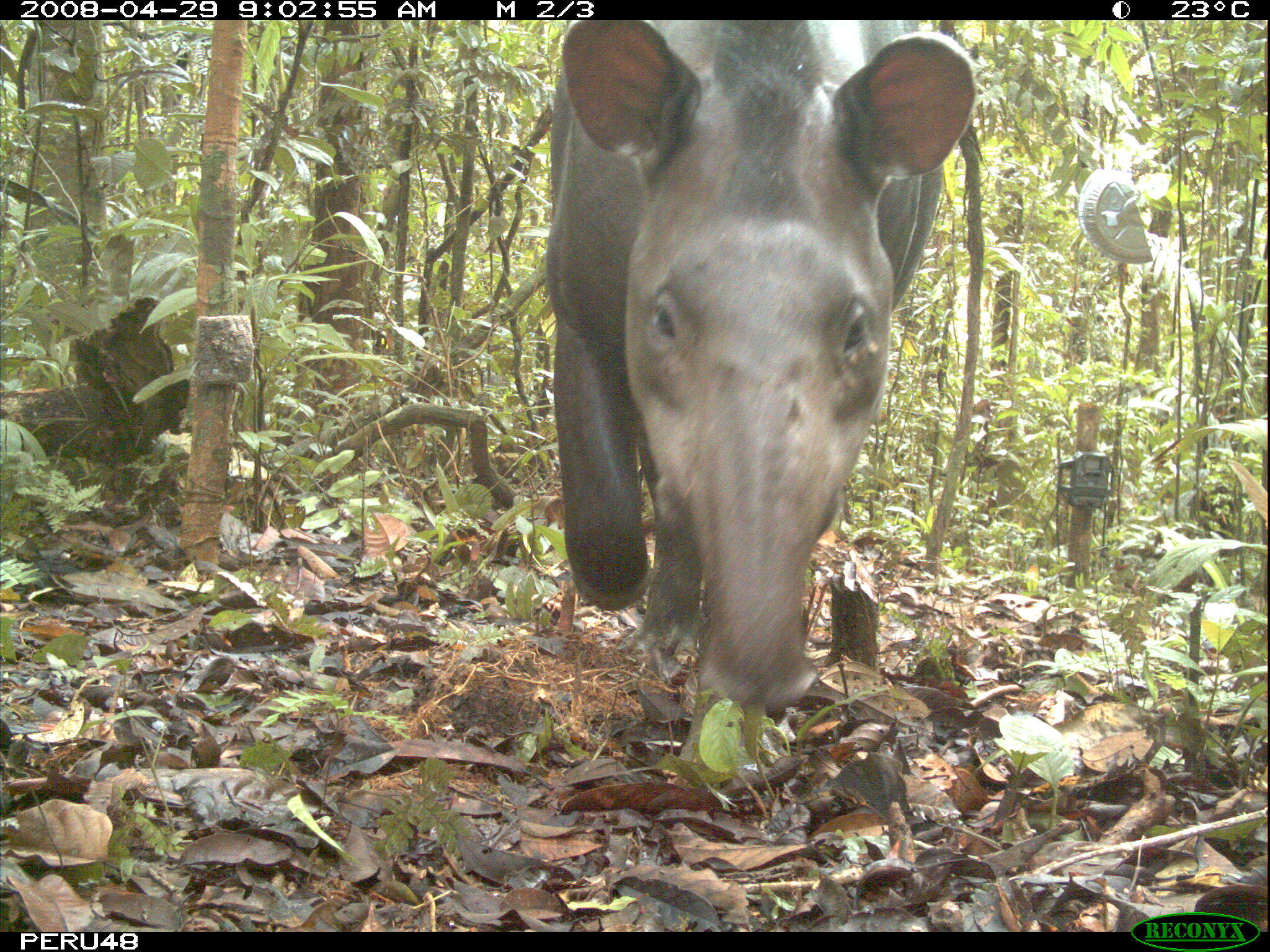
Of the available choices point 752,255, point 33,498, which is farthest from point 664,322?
point 33,498

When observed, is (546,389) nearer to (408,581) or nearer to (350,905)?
(408,581)

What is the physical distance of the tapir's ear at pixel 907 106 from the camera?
2105mm

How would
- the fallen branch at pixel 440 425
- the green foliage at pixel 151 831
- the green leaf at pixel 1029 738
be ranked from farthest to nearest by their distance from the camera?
1. the fallen branch at pixel 440 425
2. the green leaf at pixel 1029 738
3. the green foliage at pixel 151 831

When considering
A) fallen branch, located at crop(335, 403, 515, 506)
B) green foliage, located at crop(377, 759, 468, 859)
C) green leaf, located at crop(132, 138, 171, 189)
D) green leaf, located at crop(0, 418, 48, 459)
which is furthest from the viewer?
fallen branch, located at crop(335, 403, 515, 506)

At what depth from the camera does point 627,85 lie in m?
2.18

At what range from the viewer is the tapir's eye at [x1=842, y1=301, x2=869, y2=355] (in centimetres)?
198

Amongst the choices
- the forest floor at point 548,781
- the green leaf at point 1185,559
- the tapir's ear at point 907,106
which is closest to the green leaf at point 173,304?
the forest floor at point 548,781

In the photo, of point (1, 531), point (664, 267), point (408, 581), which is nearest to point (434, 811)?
point (664, 267)

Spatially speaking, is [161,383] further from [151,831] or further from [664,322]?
[664,322]
